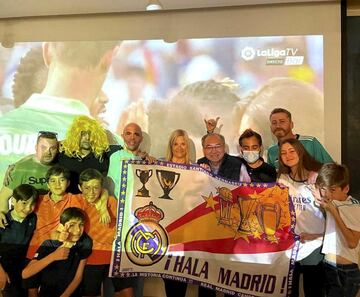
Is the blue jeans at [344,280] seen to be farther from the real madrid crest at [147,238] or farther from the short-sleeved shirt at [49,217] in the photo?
the short-sleeved shirt at [49,217]

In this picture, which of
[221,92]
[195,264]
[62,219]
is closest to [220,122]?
[221,92]

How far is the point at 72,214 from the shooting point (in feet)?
5.87

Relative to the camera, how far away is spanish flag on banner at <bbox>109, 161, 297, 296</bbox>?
1678 millimetres

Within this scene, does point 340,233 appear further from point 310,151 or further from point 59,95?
point 59,95

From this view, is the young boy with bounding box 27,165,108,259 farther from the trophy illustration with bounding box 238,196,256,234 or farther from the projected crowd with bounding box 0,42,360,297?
the trophy illustration with bounding box 238,196,256,234

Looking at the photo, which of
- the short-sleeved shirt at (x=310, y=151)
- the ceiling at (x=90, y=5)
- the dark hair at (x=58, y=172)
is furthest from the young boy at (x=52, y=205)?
the short-sleeved shirt at (x=310, y=151)

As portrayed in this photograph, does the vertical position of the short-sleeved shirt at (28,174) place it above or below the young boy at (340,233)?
above

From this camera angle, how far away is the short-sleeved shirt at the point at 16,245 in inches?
71.6

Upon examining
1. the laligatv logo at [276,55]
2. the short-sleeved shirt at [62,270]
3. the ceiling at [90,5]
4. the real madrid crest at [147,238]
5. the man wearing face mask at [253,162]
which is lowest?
the short-sleeved shirt at [62,270]

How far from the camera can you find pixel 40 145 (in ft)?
6.14

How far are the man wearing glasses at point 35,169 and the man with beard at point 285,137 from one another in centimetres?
94

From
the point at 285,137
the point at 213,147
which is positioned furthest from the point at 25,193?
the point at 285,137

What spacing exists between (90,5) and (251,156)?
0.94 metres

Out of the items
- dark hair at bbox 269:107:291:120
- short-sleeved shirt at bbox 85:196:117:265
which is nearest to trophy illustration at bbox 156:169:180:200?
short-sleeved shirt at bbox 85:196:117:265
